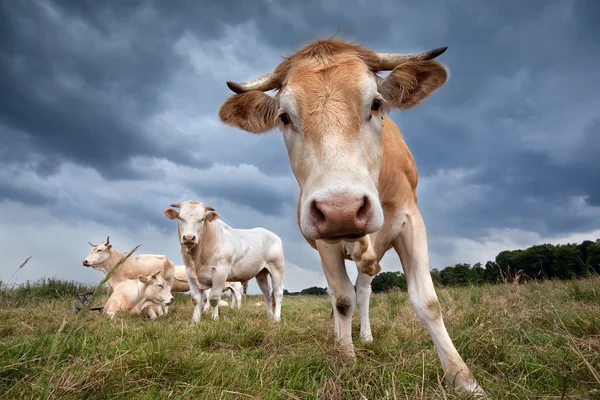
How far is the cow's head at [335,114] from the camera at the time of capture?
7.99 ft

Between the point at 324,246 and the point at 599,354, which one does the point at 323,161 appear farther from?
the point at 599,354

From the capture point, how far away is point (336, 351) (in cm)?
325

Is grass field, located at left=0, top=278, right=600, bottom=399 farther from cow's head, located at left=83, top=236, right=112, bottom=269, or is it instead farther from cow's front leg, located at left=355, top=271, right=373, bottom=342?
cow's head, located at left=83, top=236, right=112, bottom=269

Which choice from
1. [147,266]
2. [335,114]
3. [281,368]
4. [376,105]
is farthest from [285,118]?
[147,266]

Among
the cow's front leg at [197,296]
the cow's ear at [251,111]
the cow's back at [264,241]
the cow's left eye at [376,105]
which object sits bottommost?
the cow's front leg at [197,296]


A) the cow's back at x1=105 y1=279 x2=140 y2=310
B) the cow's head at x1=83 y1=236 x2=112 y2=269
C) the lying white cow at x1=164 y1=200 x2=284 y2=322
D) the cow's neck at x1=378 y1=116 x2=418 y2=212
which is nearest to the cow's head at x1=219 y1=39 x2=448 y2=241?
the cow's neck at x1=378 y1=116 x2=418 y2=212

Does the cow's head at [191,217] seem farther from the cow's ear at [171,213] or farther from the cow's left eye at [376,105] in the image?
the cow's left eye at [376,105]

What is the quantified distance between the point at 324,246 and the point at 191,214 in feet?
22.2

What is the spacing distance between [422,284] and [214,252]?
756 cm

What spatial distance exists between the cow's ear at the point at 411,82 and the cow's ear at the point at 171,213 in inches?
292

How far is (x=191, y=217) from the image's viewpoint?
32.3 feet

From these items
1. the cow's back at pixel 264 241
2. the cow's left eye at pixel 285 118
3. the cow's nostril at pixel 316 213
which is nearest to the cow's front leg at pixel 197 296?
the cow's back at pixel 264 241

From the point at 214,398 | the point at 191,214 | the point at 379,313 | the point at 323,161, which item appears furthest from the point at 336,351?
the point at 191,214

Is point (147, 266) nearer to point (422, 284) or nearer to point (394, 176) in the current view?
point (394, 176)
